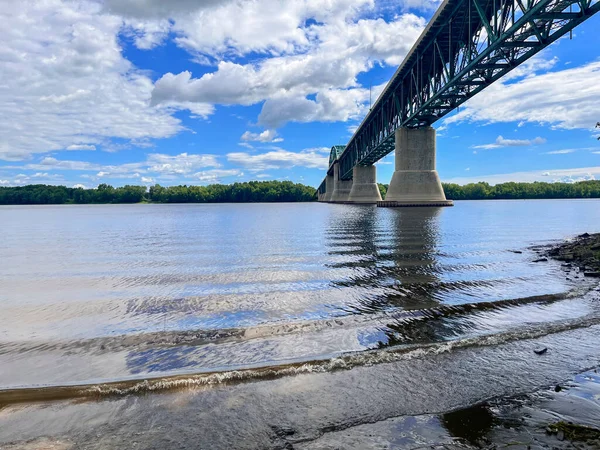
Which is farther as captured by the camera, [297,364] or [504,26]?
[504,26]

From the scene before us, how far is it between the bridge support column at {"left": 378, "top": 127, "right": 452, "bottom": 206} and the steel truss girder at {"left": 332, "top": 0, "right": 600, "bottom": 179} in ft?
8.08

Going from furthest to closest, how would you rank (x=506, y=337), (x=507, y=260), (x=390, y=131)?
(x=390, y=131) → (x=507, y=260) → (x=506, y=337)

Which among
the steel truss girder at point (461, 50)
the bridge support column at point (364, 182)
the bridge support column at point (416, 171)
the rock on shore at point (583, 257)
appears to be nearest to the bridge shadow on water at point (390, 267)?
the rock on shore at point (583, 257)

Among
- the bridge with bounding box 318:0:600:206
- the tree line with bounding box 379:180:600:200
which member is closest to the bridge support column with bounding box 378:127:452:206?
the bridge with bounding box 318:0:600:206

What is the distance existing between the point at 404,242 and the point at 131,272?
47.2 feet

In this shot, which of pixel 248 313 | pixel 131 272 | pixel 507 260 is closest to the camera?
pixel 248 313

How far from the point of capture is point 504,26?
32812mm

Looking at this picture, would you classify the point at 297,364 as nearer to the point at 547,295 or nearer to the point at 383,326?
the point at 383,326

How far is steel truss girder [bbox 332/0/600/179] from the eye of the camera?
29234 mm

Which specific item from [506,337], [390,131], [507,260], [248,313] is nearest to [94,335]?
[248,313]

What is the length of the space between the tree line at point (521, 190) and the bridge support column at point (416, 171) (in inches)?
4971

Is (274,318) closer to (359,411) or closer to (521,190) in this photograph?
(359,411)

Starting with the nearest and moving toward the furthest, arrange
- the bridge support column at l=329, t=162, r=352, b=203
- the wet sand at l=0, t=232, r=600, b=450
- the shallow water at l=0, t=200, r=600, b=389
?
the wet sand at l=0, t=232, r=600, b=450 < the shallow water at l=0, t=200, r=600, b=389 < the bridge support column at l=329, t=162, r=352, b=203

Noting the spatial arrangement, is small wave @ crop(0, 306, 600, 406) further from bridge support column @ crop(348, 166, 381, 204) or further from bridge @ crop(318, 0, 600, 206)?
bridge support column @ crop(348, 166, 381, 204)
